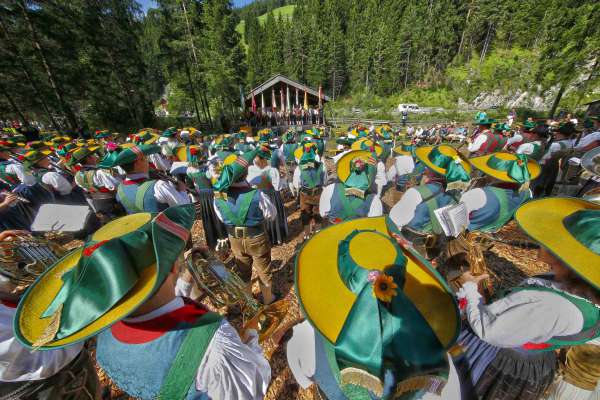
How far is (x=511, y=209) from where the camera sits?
141 inches

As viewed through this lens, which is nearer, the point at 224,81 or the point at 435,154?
the point at 435,154

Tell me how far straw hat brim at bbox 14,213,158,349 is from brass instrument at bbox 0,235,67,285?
149 centimetres

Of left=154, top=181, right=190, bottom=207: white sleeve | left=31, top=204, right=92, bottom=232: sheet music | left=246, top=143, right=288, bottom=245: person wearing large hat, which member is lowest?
left=246, top=143, right=288, bottom=245: person wearing large hat

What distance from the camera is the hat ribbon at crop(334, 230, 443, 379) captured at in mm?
1090

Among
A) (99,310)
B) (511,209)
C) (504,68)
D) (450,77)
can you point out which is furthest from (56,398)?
(450,77)

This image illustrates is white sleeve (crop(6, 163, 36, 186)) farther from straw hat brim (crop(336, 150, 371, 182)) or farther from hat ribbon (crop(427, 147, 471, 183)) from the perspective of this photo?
hat ribbon (crop(427, 147, 471, 183))

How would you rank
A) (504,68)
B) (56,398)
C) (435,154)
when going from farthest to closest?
(504,68) < (435,154) < (56,398)

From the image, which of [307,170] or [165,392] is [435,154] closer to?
[307,170]

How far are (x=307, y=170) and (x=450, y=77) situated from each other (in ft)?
188

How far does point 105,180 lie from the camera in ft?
16.8

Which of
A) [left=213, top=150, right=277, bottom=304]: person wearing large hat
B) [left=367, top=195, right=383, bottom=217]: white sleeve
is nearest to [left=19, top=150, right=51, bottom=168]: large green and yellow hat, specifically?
Answer: [left=213, top=150, right=277, bottom=304]: person wearing large hat

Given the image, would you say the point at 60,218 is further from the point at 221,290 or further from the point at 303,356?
the point at 303,356

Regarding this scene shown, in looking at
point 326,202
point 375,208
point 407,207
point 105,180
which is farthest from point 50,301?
point 105,180

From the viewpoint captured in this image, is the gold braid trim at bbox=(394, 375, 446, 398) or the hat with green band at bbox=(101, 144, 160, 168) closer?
the gold braid trim at bbox=(394, 375, 446, 398)
